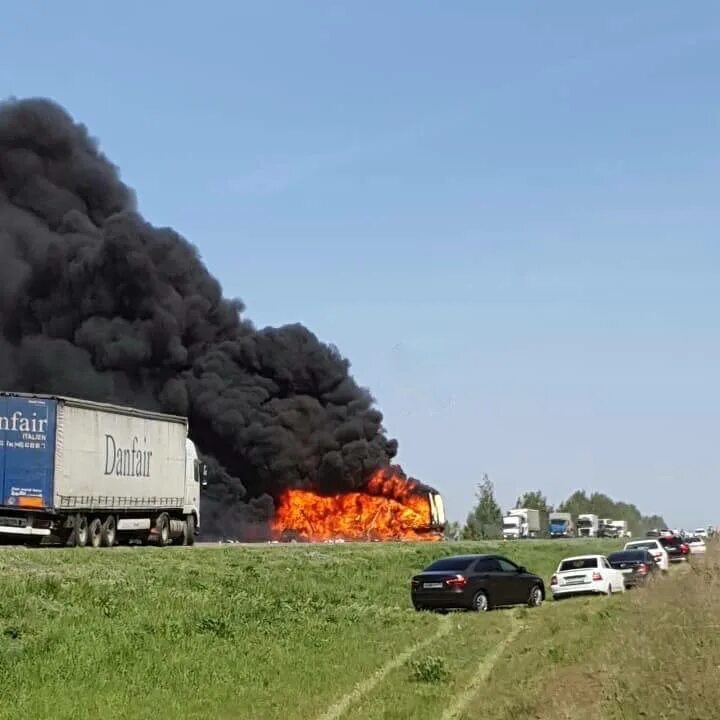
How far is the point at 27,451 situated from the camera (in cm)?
3728

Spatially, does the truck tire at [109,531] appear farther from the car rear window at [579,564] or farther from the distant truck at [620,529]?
the distant truck at [620,529]

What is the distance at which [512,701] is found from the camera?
42.3 ft

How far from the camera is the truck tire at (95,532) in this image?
3969 centimetres

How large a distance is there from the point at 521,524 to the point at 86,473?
74825 millimetres

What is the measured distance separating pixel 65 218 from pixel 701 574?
2919 inches

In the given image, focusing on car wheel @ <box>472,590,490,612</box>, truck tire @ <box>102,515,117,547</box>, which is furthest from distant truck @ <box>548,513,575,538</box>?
car wheel @ <box>472,590,490,612</box>

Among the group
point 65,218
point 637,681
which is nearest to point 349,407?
point 65,218

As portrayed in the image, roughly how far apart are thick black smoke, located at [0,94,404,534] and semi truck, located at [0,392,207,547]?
25.6 meters

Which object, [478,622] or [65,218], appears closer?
[478,622]

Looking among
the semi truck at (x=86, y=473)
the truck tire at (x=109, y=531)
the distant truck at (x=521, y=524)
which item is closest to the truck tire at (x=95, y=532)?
the semi truck at (x=86, y=473)

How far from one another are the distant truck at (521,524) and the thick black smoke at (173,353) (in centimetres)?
2933

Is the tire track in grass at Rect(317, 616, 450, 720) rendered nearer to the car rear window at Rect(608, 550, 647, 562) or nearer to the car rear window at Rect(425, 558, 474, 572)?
the car rear window at Rect(425, 558, 474, 572)

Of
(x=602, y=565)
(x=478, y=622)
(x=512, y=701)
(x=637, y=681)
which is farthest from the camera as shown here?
(x=602, y=565)

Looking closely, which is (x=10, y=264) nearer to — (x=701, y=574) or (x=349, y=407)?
(x=349, y=407)
